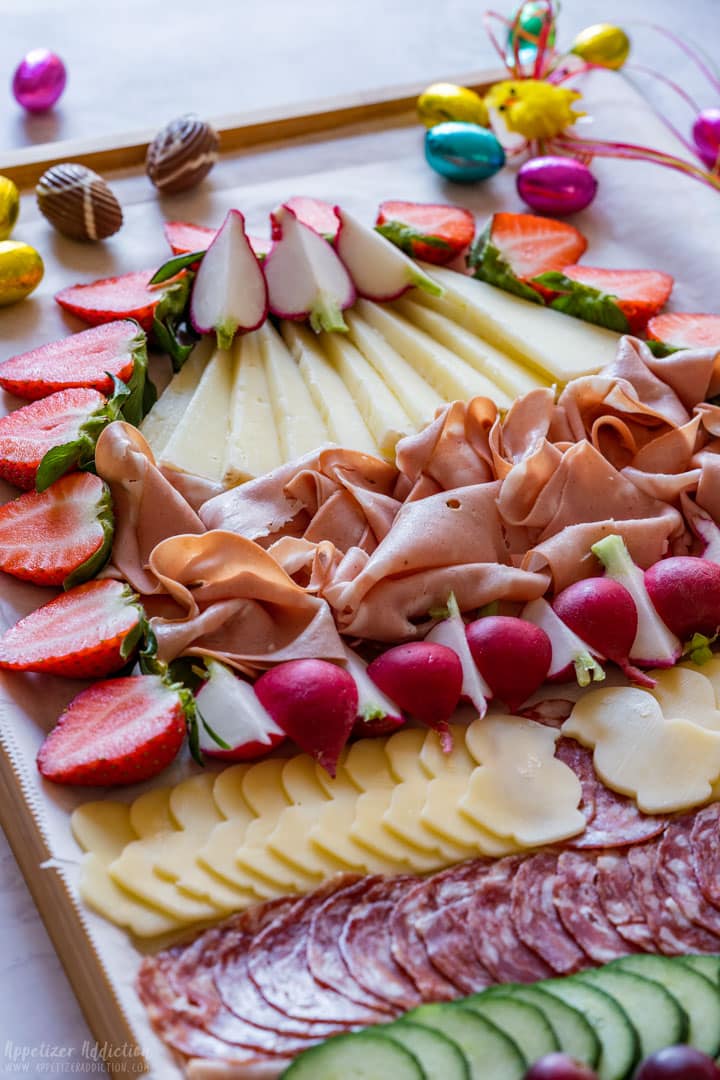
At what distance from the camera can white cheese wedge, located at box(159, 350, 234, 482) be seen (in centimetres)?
239

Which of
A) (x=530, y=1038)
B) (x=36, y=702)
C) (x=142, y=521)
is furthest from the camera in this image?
(x=142, y=521)

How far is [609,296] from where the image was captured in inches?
112

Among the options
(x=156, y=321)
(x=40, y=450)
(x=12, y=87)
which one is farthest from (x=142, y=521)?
(x=12, y=87)

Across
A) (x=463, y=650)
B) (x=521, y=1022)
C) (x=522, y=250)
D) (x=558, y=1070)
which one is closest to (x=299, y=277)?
(x=522, y=250)

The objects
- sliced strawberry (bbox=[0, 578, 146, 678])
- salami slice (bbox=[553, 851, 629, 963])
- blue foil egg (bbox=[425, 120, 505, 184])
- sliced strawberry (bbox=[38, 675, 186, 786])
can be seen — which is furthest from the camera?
blue foil egg (bbox=[425, 120, 505, 184])

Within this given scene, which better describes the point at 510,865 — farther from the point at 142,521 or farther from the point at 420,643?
the point at 142,521

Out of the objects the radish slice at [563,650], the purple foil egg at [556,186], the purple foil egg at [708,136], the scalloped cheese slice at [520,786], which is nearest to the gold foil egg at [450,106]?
the purple foil egg at [556,186]

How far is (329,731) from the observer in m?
1.91

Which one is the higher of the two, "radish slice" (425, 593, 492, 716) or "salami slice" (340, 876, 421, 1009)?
"radish slice" (425, 593, 492, 716)

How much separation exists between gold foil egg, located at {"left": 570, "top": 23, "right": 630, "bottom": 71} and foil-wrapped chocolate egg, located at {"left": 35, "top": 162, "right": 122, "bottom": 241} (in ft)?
5.34

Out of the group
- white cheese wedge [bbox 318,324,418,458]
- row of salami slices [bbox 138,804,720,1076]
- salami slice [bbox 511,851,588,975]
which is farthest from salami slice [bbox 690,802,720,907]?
white cheese wedge [bbox 318,324,418,458]

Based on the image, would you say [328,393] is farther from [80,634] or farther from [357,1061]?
[357,1061]

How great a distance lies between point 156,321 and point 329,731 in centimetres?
117

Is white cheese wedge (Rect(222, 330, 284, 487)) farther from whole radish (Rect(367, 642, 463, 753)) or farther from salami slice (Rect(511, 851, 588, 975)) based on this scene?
salami slice (Rect(511, 851, 588, 975))
